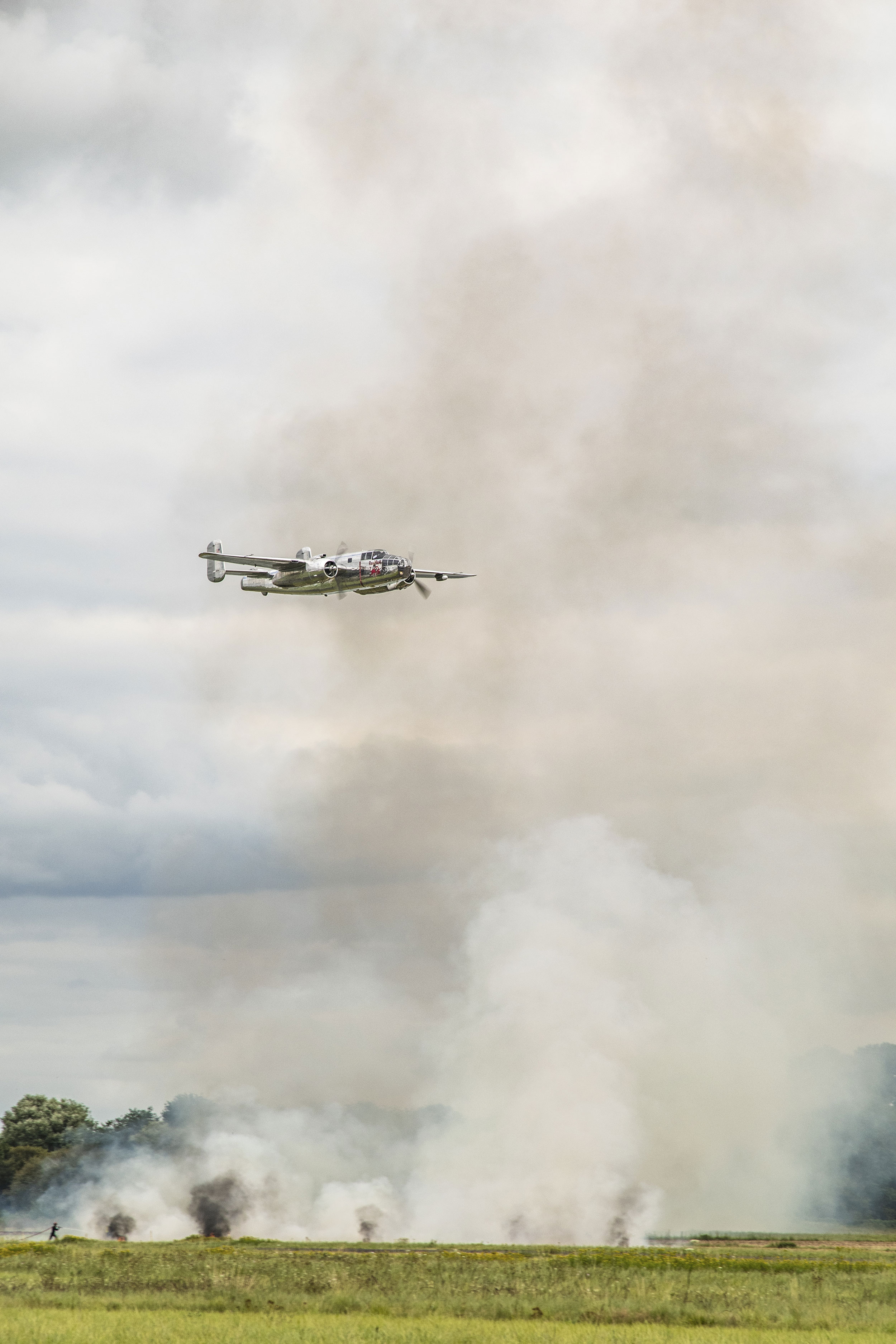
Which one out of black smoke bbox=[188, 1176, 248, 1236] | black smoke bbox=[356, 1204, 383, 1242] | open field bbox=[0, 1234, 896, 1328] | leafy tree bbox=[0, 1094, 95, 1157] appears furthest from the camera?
leafy tree bbox=[0, 1094, 95, 1157]

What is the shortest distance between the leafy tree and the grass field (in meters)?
100

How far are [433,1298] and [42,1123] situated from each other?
146920 millimetres

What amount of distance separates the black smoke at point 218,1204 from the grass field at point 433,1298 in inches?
2278

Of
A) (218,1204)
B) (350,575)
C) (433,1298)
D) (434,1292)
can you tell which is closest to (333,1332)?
(433,1298)

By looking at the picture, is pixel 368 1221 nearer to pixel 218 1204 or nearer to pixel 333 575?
pixel 218 1204

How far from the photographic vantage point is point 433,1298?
62.5m

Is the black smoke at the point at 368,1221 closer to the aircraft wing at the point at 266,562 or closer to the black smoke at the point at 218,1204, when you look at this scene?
the black smoke at the point at 218,1204

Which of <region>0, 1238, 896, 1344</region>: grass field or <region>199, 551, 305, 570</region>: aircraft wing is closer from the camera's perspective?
<region>0, 1238, 896, 1344</region>: grass field

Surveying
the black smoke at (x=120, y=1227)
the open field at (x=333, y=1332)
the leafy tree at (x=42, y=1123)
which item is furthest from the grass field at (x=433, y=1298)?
the leafy tree at (x=42, y=1123)

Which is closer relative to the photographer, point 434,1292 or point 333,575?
point 434,1292

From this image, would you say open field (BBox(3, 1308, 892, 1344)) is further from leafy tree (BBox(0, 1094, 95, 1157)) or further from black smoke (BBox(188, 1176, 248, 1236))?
leafy tree (BBox(0, 1094, 95, 1157))

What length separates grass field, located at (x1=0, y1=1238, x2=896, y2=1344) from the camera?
50.5 metres

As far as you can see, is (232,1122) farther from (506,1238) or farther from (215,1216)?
(506,1238)

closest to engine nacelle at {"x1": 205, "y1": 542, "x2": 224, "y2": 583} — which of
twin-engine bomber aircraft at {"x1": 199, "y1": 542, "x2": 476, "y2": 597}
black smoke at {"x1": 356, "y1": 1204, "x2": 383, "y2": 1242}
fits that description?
twin-engine bomber aircraft at {"x1": 199, "y1": 542, "x2": 476, "y2": 597}
